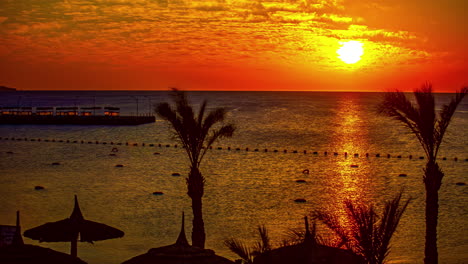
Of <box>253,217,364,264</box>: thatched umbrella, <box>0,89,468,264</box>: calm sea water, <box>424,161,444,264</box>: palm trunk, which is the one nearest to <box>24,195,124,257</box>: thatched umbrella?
<box>253,217,364,264</box>: thatched umbrella

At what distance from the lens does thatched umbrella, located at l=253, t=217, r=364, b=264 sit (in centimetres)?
1459

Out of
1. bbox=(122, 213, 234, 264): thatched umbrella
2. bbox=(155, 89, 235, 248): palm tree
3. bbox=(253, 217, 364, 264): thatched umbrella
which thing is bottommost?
bbox=(253, 217, 364, 264): thatched umbrella

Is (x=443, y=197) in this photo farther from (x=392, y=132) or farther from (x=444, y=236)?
(x=392, y=132)

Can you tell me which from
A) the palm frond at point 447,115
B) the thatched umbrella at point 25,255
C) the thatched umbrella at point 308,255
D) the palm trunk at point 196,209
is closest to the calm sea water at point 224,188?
the palm trunk at point 196,209

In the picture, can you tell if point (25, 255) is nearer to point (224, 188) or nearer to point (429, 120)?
point (429, 120)

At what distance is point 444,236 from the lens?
111ft

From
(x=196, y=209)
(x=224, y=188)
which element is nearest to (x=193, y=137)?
(x=196, y=209)

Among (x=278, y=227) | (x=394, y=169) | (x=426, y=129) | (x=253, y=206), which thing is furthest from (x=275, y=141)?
(x=426, y=129)

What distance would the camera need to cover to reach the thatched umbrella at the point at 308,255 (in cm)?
1459

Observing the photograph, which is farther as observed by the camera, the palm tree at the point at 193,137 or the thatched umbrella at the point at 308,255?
the palm tree at the point at 193,137

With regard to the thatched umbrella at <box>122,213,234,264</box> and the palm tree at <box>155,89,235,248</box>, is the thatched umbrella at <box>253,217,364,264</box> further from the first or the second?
the palm tree at <box>155,89,235,248</box>

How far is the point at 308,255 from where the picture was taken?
14266mm

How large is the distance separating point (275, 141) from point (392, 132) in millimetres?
37530

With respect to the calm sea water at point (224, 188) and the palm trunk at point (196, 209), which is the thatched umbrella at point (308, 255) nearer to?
the palm trunk at point (196, 209)
